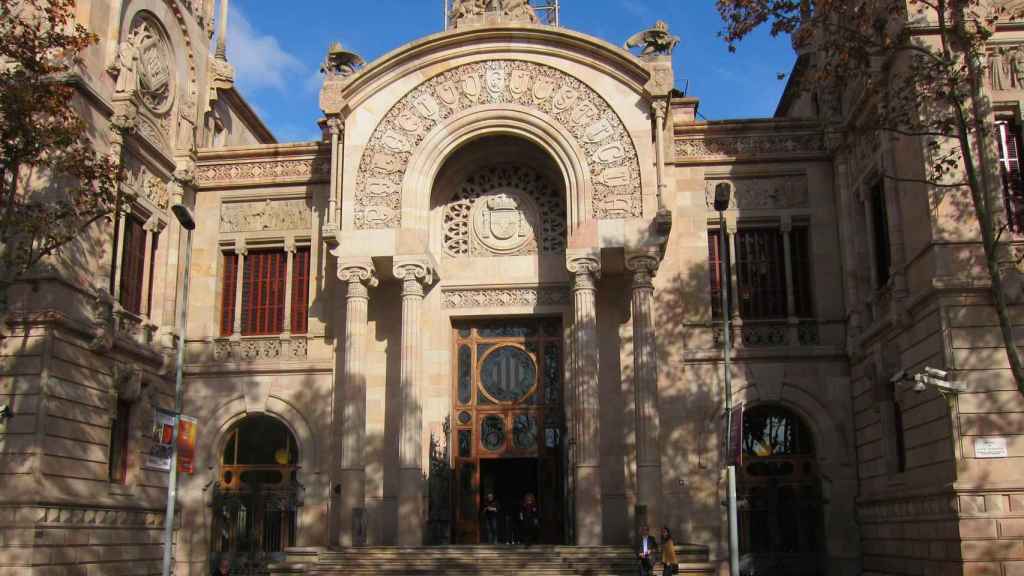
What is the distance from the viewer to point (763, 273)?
26562 mm

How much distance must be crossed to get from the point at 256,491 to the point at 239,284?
564cm

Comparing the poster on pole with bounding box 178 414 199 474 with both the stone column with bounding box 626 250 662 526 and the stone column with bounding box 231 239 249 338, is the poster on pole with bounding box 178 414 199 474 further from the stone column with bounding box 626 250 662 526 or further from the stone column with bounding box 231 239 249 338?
the stone column with bounding box 626 250 662 526

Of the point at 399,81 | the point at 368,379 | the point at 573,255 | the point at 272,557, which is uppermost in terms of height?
the point at 399,81

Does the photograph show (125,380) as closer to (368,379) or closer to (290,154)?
(368,379)

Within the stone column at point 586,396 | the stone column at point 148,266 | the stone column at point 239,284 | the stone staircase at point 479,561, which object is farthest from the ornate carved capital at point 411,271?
the stone column at point 148,266

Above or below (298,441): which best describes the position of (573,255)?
above

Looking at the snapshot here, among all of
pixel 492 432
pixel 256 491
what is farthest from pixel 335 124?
Result: pixel 256 491

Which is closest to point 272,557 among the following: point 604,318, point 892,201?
point 604,318

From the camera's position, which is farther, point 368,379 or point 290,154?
point 290,154

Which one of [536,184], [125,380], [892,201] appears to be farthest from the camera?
[536,184]

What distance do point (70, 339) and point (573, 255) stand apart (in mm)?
11540

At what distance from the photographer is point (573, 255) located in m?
24.4

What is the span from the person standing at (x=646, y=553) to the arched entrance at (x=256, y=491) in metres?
9.37

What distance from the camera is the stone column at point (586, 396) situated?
22.9m
